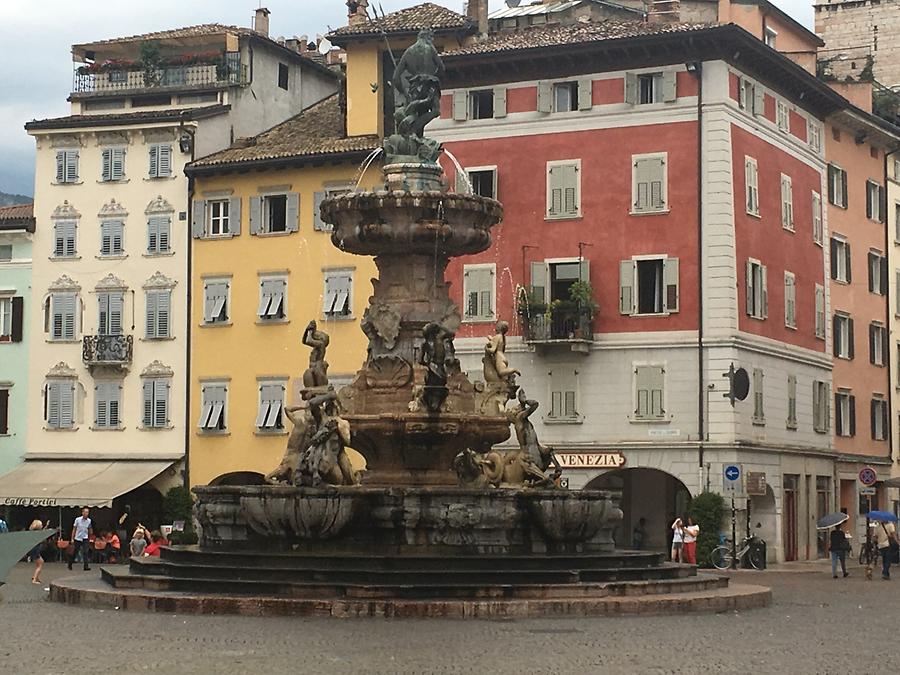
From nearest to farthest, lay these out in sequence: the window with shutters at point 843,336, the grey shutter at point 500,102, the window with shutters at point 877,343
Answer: the grey shutter at point 500,102
the window with shutters at point 843,336
the window with shutters at point 877,343

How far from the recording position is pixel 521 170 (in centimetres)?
6006

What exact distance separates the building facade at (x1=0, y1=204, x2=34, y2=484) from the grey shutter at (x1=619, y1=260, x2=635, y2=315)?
2223 centimetres

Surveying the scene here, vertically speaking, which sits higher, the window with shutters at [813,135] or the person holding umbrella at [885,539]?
the window with shutters at [813,135]

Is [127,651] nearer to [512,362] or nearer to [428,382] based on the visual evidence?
[428,382]

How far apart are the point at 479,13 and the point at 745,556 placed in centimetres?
2217

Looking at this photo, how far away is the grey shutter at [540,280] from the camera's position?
59156 mm

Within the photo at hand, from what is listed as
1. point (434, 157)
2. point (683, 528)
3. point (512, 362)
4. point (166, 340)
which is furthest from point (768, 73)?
point (434, 157)

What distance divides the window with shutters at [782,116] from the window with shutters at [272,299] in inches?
658

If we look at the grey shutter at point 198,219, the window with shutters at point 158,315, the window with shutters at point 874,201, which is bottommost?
the window with shutters at point 158,315

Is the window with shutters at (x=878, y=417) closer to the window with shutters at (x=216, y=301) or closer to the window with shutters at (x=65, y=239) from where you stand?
the window with shutters at (x=216, y=301)

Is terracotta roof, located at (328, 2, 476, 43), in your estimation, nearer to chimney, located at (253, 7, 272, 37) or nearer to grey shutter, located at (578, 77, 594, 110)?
grey shutter, located at (578, 77, 594, 110)

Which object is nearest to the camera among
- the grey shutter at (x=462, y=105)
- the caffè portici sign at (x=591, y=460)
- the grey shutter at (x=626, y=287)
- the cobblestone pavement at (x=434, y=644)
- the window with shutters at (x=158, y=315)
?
the cobblestone pavement at (x=434, y=644)

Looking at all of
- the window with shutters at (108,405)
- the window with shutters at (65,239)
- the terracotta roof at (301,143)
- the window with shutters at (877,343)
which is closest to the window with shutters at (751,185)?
the terracotta roof at (301,143)

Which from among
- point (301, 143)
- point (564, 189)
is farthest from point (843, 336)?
point (301, 143)
